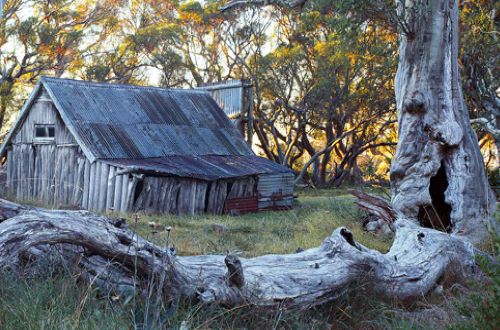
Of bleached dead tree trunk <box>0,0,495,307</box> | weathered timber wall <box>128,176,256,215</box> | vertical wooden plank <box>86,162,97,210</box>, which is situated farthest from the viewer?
vertical wooden plank <box>86,162,97,210</box>

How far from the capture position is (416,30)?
11680 mm

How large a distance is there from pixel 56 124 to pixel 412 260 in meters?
15.9

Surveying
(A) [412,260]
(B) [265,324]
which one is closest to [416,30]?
(A) [412,260]

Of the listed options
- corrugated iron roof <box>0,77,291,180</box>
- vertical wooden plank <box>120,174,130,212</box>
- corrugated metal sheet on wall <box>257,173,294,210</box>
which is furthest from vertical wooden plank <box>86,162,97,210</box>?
corrugated metal sheet on wall <box>257,173,294,210</box>

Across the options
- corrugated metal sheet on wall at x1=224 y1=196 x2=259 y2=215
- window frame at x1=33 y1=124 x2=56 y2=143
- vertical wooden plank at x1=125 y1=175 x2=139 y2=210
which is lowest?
corrugated metal sheet on wall at x1=224 y1=196 x2=259 y2=215

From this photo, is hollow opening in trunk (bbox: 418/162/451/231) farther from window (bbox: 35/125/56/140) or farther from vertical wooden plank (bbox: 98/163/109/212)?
window (bbox: 35/125/56/140)

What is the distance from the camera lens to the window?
2156 cm

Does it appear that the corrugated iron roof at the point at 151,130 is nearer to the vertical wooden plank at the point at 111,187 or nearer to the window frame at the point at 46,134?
the vertical wooden plank at the point at 111,187

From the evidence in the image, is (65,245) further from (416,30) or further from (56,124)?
(56,124)

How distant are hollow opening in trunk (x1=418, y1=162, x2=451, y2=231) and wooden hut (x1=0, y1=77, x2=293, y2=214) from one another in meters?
8.91

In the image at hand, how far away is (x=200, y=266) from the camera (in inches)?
229

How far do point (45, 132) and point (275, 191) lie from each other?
7.68m

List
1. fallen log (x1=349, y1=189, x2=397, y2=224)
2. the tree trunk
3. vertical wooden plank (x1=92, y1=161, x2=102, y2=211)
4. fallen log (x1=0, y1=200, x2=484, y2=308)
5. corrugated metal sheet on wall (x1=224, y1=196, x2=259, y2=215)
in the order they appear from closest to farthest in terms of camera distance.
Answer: fallen log (x1=0, y1=200, x2=484, y2=308)
fallen log (x1=349, y1=189, x2=397, y2=224)
the tree trunk
vertical wooden plank (x1=92, y1=161, x2=102, y2=211)
corrugated metal sheet on wall (x1=224, y1=196, x2=259, y2=215)

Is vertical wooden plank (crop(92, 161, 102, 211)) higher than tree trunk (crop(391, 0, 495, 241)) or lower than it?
lower
